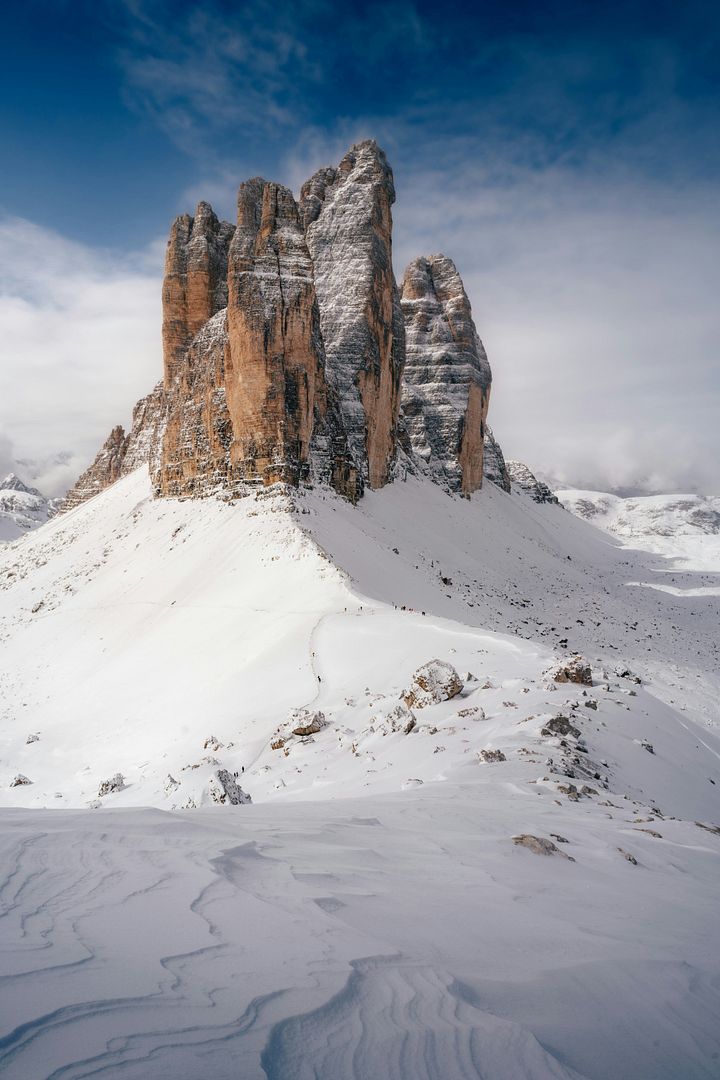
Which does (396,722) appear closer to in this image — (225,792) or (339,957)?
(225,792)

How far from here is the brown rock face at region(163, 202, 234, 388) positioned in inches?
1704

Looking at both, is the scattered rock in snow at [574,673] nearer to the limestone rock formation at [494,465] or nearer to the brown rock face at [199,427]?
the brown rock face at [199,427]

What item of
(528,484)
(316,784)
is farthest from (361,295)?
(528,484)

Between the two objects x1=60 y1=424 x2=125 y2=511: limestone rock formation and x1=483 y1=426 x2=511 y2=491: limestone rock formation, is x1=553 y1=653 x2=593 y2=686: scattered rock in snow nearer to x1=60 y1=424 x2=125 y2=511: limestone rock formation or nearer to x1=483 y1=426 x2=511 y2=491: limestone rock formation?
x1=483 y1=426 x2=511 y2=491: limestone rock formation

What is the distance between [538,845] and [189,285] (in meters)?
47.5

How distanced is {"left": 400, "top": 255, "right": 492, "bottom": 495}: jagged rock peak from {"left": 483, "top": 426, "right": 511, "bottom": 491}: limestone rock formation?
8.43 m

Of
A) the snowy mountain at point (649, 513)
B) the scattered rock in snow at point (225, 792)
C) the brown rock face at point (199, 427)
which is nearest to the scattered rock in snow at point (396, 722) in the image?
the scattered rock in snow at point (225, 792)

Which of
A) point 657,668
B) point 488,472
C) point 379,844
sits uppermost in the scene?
point 488,472

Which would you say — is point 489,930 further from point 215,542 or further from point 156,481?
point 156,481

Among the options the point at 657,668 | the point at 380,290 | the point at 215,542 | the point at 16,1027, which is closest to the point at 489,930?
the point at 16,1027

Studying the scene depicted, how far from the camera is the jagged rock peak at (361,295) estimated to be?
Answer: 118ft

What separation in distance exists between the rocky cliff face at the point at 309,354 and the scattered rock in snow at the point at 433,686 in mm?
17949

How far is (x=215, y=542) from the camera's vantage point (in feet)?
82.5

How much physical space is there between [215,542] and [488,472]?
43975mm
